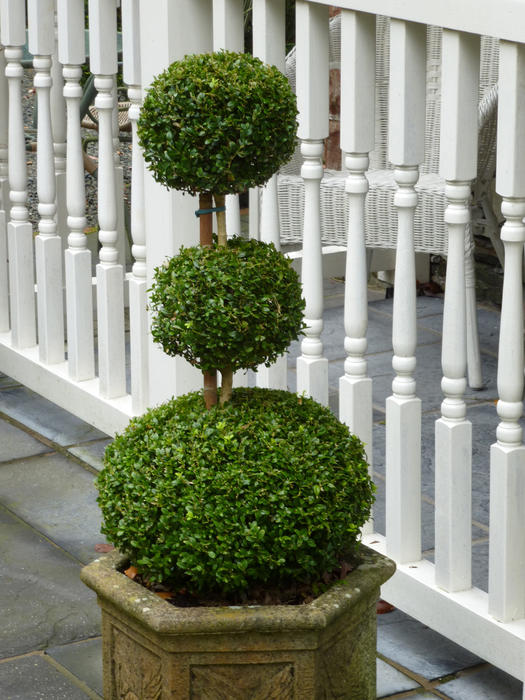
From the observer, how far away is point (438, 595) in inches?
100

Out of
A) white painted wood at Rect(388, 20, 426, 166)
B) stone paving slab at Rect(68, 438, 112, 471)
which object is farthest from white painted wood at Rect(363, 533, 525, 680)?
stone paving slab at Rect(68, 438, 112, 471)

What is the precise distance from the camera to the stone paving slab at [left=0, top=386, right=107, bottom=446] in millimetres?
3760

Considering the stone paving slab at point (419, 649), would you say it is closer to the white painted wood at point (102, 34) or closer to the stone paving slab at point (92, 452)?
the stone paving slab at point (92, 452)

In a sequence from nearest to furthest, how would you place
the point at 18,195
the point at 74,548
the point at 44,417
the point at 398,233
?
the point at 398,233
the point at 74,548
the point at 18,195
the point at 44,417

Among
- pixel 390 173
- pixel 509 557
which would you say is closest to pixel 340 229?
pixel 390 173

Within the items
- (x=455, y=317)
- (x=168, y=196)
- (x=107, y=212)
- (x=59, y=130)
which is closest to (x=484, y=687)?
(x=455, y=317)

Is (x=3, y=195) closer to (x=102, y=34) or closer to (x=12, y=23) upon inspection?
(x=12, y=23)

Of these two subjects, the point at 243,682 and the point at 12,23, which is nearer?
the point at 243,682

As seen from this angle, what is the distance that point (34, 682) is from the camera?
2.46m

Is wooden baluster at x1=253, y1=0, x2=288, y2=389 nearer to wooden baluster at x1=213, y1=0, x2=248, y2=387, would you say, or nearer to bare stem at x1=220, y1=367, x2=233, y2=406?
wooden baluster at x1=213, y1=0, x2=248, y2=387

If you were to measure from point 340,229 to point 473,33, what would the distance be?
1.92 meters

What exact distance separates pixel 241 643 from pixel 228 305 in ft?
1.81

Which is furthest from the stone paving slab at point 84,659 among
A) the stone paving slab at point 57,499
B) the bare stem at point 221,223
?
the bare stem at point 221,223

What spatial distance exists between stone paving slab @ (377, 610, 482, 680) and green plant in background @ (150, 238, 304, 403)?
2.62ft
